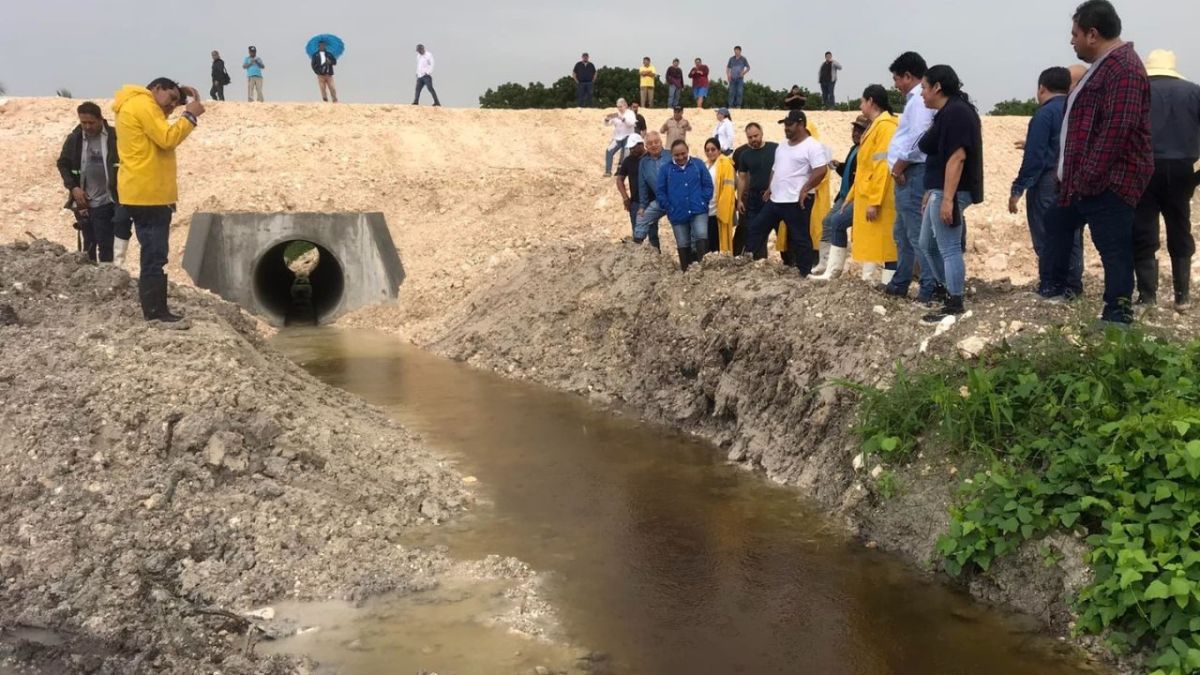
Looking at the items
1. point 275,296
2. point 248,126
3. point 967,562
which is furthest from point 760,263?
point 248,126

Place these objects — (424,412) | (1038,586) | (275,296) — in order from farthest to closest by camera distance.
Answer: (275,296) → (424,412) → (1038,586)

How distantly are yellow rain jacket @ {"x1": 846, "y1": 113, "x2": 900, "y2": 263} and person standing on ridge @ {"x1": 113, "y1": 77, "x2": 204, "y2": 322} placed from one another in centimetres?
497

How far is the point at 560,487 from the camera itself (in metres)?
6.44

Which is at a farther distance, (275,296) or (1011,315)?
(275,296)

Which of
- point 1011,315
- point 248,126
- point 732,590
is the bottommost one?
point 732,590

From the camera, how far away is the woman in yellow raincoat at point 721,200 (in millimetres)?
10078

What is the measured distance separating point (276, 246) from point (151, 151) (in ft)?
25.4

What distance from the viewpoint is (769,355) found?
24.5ft

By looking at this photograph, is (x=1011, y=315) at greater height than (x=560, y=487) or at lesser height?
greater

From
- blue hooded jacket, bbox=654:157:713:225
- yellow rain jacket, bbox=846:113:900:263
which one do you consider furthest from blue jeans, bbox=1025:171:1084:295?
blue hooded jacket, bbox=654:157:713:225

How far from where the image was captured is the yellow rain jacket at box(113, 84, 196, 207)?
6.71m

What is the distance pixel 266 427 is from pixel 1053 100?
591cm

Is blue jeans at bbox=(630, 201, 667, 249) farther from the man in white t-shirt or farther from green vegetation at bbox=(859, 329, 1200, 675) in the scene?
green vegetation at bbox=(859, 329, 1200, 675)

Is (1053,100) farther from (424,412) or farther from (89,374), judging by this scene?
(89,374)
